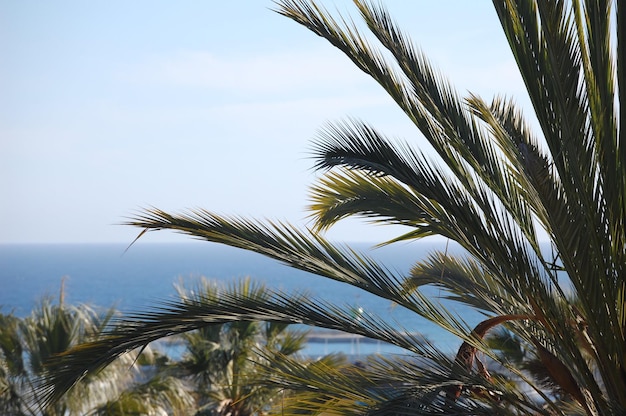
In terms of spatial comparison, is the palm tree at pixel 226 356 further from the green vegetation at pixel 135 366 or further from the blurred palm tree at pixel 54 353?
the blurred palm tree at pixel 54 353

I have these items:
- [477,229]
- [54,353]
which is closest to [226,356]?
[54,353]

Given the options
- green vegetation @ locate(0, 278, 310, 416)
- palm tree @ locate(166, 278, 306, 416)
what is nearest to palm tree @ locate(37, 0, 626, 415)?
green vegetation @ locate(0, 278, 310, 416)

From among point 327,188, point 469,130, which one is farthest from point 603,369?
point 327,188

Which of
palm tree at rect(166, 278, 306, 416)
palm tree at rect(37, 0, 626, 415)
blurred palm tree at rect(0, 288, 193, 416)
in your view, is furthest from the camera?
palm tree at rect(166, 278, 306, 416)

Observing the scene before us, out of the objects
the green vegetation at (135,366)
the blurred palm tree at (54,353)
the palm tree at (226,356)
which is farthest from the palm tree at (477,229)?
the palm tree at (226,356)

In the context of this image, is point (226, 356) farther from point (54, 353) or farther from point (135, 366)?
point (54, 353)

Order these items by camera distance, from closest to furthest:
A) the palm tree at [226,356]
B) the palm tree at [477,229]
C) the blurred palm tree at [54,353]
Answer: the palm tree at [477,229], the blurred palm tree at [54,353], the palm tree at [226,356]

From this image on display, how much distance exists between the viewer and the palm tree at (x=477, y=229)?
3.52 meters

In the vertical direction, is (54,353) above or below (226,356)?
above

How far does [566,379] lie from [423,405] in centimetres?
85

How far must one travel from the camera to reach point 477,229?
3.81 meters

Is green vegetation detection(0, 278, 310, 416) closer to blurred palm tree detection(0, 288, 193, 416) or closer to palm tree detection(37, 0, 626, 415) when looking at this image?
blurred palm tree detection(0, 288, 193, 416)

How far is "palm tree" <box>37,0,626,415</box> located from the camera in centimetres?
352

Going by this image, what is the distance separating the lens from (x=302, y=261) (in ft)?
12.9
